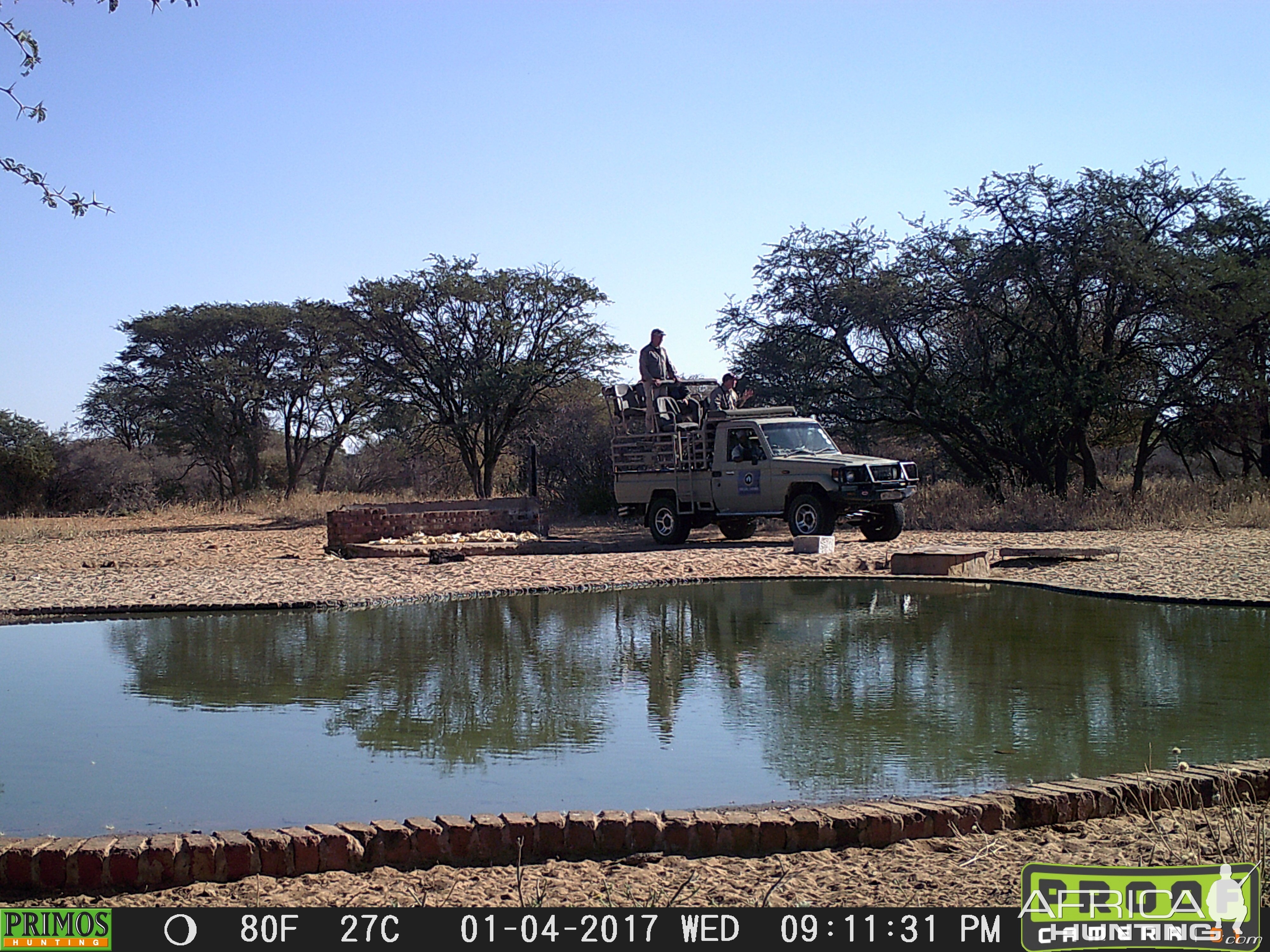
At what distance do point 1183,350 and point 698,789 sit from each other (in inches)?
828

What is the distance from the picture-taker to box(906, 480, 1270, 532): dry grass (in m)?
18.6

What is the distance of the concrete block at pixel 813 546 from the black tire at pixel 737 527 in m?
3.19

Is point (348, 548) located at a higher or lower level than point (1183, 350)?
lower

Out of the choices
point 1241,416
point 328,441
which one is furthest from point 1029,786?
point 328,441

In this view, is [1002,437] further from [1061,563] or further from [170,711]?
[170,711]

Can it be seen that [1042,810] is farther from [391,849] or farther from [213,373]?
[213,373]

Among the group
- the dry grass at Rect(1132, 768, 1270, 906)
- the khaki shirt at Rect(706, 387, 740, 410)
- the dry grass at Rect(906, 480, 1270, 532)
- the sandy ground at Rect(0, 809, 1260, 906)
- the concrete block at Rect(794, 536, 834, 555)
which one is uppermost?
the khaki shirt at Rect(706, 387, 740, 410)

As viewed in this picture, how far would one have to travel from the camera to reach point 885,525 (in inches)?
727

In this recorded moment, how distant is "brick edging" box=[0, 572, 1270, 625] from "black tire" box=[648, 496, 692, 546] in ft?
22.4

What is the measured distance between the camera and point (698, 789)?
4.92 meters

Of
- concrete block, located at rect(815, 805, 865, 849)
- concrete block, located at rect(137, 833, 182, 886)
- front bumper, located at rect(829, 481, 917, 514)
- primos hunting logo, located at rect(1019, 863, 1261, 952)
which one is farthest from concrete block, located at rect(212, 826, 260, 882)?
front bumper, located at rect(829, 481, 917, 514)

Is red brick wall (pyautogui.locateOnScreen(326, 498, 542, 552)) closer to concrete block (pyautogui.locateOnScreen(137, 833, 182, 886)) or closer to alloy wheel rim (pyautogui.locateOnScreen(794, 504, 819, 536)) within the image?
alloy wheel rim (pyautogui.locateOnScreen(794, 504, 819, 536))

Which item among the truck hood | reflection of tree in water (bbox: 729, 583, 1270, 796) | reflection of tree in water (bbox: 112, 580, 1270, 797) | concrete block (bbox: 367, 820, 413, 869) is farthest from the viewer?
the truck hood

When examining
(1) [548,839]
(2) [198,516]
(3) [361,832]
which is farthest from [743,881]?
(2) [198,516]
